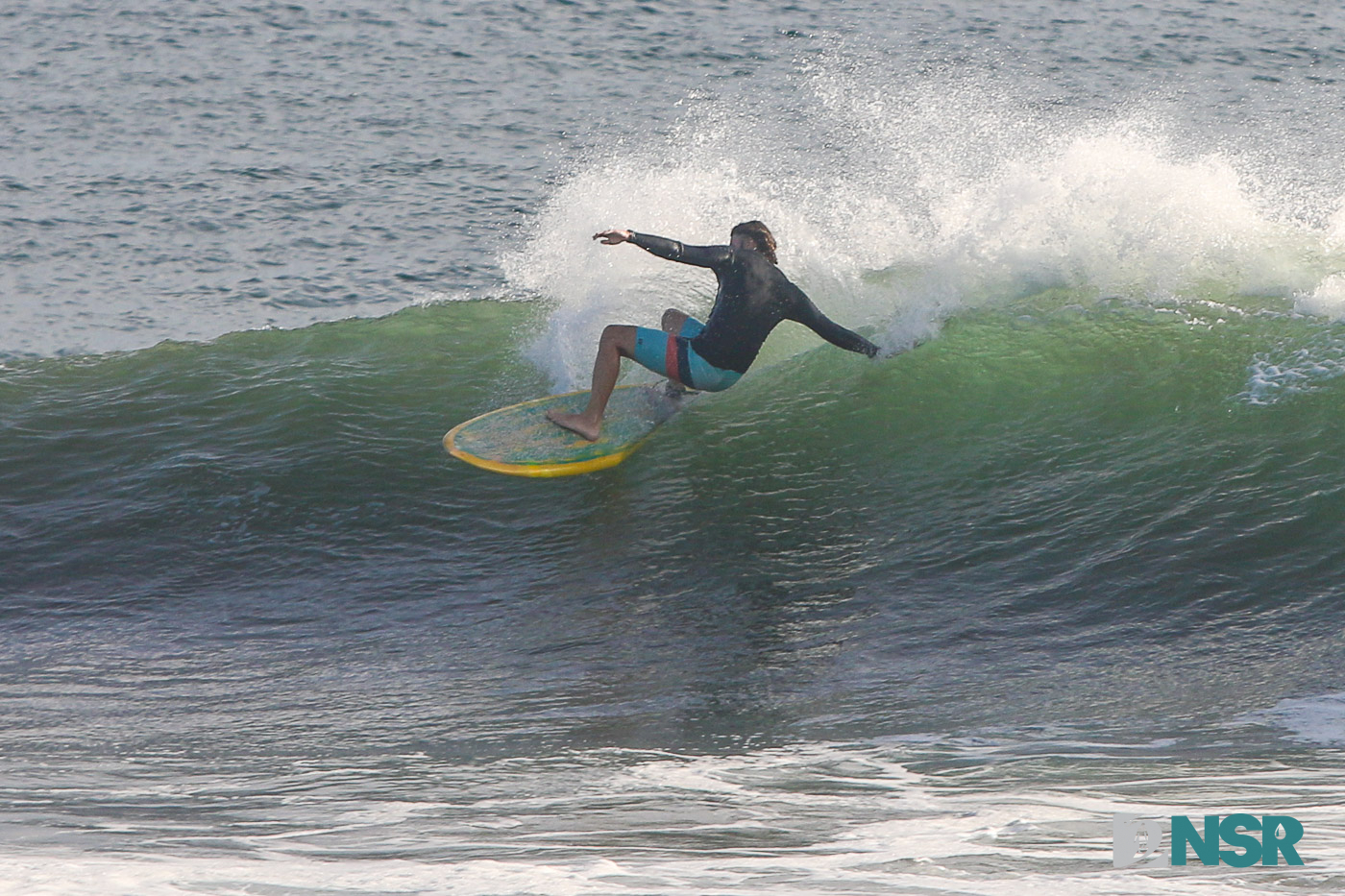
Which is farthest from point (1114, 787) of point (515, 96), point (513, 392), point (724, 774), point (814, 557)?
point (515, 96)

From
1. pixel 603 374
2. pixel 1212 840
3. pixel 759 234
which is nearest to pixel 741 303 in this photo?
pixel 759 234

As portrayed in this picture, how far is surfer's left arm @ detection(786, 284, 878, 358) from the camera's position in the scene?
8438 millimetres

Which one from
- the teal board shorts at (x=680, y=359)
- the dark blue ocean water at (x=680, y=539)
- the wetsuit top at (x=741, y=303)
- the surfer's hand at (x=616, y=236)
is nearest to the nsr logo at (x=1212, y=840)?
the dark blue ocean water at (x=680, y=539)

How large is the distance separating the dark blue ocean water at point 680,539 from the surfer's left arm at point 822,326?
0.69 metres

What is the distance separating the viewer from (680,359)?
858 cm

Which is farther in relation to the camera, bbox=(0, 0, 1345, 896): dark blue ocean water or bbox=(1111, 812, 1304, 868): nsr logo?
bbox=(0, 0, 1345, 896): dark blue ocean water

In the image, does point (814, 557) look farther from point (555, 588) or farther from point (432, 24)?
point (432, 24)

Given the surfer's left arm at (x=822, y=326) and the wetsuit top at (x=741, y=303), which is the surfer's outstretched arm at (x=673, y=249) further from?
the surfer's left arm at (x=822, y=326)

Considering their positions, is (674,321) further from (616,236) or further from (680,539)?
(680,539)

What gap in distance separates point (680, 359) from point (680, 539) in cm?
128

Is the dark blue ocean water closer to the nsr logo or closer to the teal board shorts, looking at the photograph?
the nsr logo

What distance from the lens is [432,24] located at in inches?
880

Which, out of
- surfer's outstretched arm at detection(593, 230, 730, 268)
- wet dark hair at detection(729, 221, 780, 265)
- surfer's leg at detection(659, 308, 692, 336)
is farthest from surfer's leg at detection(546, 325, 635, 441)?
wet dark hair at detection(729, 221, 780, 265)

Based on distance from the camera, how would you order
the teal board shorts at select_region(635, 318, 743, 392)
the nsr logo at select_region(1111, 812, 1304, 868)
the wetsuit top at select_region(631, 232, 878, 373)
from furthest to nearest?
the teal board shorts at select_region(635, 318, 743, 392) < the wetsuit top at select_region(631, 232, 878, 373) < the nsr logo at select_region(1111, 812, 1304, 868)
